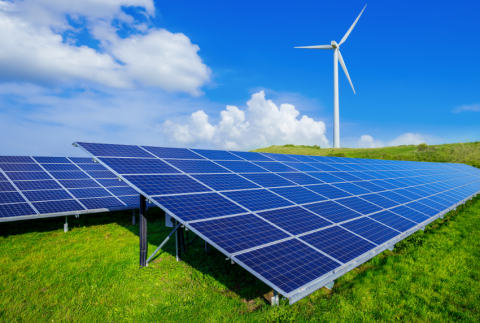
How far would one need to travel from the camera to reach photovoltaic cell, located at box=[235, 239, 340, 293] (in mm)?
5996

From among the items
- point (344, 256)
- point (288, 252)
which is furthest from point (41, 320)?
point (344, 256)

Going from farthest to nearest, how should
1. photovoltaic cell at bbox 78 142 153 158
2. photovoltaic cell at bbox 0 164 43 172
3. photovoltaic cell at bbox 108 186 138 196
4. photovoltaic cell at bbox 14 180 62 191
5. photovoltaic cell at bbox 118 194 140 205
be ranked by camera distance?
photovoltaic cell at bbox 108 186 138 196
photovoltaic cell at bbox 0 164 43 172
photovoltaic cell at bbox 118 194 140 205
photovoltaic cell at bbox 14 180 62 191
photovoltaic cell at bbox 78 142 153 158

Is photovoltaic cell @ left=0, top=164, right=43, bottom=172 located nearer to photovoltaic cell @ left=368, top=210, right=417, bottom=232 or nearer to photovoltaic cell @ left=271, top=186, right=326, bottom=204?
photovoltaic cell @ left=271, top=186, right=326, bottom=204

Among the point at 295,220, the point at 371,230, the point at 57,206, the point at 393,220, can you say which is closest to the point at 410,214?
the point at 393,220

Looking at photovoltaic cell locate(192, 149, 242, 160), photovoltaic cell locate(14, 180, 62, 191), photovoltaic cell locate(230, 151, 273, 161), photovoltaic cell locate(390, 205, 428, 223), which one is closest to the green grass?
photovoltaic cell locate(390, 205, 428, 223)

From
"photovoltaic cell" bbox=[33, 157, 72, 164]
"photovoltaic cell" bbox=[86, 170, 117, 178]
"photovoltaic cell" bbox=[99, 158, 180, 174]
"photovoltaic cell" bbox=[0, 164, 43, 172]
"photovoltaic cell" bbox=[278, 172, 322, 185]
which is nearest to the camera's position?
"photovoltaic cell" bbox=[99, 158, 180, 174]

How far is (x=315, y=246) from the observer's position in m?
7.82

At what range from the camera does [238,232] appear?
7711mm

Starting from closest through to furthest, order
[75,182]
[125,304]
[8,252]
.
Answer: [125,304]
[8,252]
[75,182]

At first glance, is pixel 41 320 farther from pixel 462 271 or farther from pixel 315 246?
pixel 462 271

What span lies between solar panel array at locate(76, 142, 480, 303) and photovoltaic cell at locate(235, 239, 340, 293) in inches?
1.0

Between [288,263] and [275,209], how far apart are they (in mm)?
3299

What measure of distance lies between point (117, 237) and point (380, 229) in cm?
1337

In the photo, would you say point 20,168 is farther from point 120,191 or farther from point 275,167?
point 275,167
